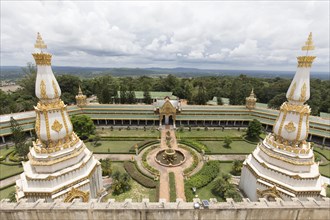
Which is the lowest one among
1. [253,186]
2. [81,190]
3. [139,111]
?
[253,186]

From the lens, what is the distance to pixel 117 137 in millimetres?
40000

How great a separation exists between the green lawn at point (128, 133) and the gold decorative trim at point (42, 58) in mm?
27073

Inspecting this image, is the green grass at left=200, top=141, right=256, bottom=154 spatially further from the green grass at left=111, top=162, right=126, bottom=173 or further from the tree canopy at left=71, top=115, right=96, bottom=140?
the tree canopy at left=71, top=115, right=96, bottom=140

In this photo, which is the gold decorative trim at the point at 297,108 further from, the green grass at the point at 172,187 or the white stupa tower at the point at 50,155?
the white stupa tower at the point at 50,155

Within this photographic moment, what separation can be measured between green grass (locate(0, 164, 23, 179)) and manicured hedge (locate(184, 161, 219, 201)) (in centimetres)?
2617

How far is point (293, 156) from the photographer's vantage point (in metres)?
18.3

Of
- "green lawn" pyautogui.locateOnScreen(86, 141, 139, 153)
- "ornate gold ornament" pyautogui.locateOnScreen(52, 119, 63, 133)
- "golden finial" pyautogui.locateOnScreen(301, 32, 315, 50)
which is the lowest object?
"green lawn" pyautogui.locateOnScreen(86, 141, 139, 153)

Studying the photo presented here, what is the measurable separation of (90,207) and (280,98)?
68.3 meters

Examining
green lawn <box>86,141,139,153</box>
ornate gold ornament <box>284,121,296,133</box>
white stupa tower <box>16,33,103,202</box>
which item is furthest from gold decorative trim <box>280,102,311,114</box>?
green lawn <box>86,141,139,153</box>

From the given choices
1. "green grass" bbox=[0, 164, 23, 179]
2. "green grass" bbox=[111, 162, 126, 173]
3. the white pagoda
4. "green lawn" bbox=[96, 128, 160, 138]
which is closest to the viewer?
the white pagoda

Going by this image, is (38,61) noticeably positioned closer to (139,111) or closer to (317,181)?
(317,181)

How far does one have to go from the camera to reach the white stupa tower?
1689 centimetres

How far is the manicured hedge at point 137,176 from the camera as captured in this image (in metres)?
24.9

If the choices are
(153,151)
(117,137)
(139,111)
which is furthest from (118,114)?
(153,151)
